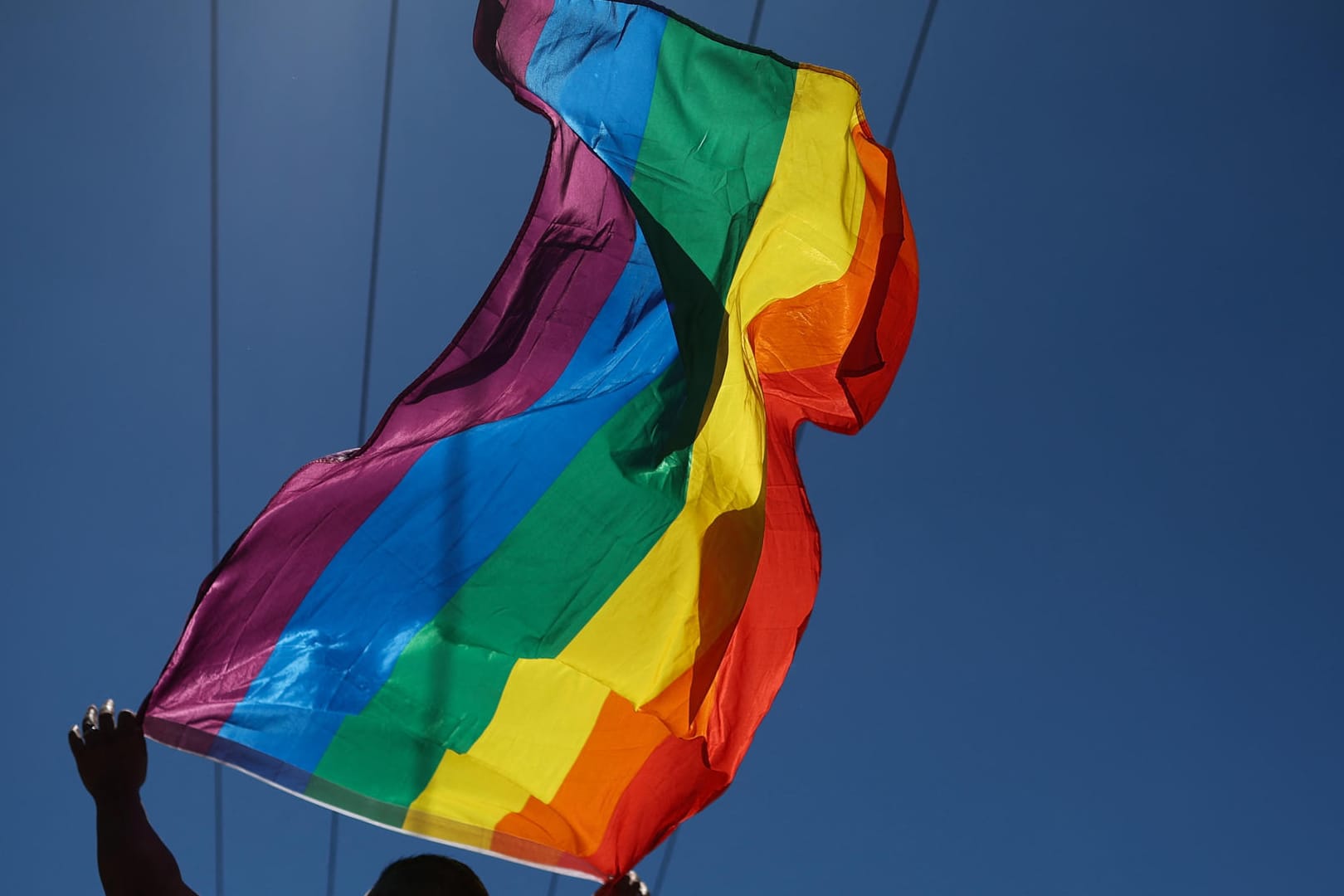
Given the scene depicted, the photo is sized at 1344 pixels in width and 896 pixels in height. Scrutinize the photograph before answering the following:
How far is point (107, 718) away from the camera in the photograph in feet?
6.72

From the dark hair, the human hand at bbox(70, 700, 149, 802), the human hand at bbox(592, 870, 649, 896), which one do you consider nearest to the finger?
Result: the human hand at bbox(70, 700, 149, 802)

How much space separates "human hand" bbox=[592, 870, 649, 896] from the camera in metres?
2.41

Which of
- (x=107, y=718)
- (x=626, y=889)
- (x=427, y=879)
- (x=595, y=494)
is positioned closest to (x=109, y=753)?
(x=107, y=718)

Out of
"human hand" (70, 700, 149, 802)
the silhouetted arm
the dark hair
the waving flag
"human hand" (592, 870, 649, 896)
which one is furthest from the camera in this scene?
the waving flag

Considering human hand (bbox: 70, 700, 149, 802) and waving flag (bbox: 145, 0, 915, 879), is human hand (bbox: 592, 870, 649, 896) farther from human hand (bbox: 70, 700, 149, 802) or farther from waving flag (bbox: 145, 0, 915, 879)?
human hand (bbox: 70, 700, 149, 802)

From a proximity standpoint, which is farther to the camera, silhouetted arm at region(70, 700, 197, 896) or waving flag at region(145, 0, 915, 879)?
waving flag at region(145, 0, 915, 879)

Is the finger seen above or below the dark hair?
below

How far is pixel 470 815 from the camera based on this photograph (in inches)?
119

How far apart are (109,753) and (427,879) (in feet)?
2.37

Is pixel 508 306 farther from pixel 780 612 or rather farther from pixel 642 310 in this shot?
pixel 780 612

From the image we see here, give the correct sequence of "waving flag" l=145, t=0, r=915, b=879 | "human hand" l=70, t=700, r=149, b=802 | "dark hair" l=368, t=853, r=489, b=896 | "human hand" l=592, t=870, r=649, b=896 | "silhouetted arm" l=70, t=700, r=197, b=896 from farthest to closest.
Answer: "waving flag" l=145, t=0, r=915, b=879
"human hand" l=592, t=870, r=649, b=896
"human hand" l=70, t=700, r=149, b=802
"silhouetted arm" l=70, t=700, r=197, b=896
"dark hair" l=368, t=853, r=489, b=896

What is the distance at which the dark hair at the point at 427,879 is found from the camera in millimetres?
1630

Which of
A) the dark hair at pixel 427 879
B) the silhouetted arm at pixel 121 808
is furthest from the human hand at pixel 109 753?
the dark hair at pixel 427 879

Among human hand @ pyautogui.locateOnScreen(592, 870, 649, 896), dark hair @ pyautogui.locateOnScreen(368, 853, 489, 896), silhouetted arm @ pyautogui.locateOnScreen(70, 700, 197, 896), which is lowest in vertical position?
human hand @ pyautogui.locateOnScreen(592, 870, 649, 896)
